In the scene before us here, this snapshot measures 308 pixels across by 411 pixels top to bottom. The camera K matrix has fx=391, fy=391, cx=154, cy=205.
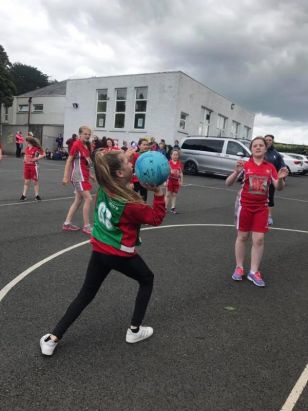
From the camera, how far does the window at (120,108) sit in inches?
1112

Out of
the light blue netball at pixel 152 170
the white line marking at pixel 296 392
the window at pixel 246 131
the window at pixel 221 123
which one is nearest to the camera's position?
the white line marking at pixel 296 392

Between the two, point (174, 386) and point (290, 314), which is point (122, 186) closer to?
point (174, 386)

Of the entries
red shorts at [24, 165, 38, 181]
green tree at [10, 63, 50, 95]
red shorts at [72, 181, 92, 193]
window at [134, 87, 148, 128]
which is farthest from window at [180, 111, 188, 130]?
green tree at [10, 63, 50, 95]

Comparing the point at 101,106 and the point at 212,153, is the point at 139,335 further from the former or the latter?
the point at 101,106

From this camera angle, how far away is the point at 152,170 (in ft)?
9.59

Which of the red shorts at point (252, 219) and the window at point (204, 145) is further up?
the window at point (204, 145)

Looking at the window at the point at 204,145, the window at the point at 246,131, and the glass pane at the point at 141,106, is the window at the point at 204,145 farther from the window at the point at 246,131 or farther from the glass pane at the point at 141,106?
the window at the point at 246,131

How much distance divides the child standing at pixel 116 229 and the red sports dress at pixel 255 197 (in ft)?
7.37

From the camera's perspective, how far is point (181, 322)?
3973 mm

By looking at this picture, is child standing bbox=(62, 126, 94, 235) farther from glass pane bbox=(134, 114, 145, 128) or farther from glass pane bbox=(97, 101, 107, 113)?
glass pane bbox=(97, 101, 107, 113)

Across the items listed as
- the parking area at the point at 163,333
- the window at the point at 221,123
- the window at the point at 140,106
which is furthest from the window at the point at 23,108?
the parking area at the point at 163,333

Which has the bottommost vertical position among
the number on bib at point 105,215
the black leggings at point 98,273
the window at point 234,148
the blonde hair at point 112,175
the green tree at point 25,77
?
the black leggings at point 98,273

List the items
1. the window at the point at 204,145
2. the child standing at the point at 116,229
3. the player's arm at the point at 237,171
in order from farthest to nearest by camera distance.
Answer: the window at the point at 204,145
the player's arm at the point at 237,171
the child standing at the point at 116,229

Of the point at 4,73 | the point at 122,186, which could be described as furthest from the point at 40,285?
the point at 4,73
